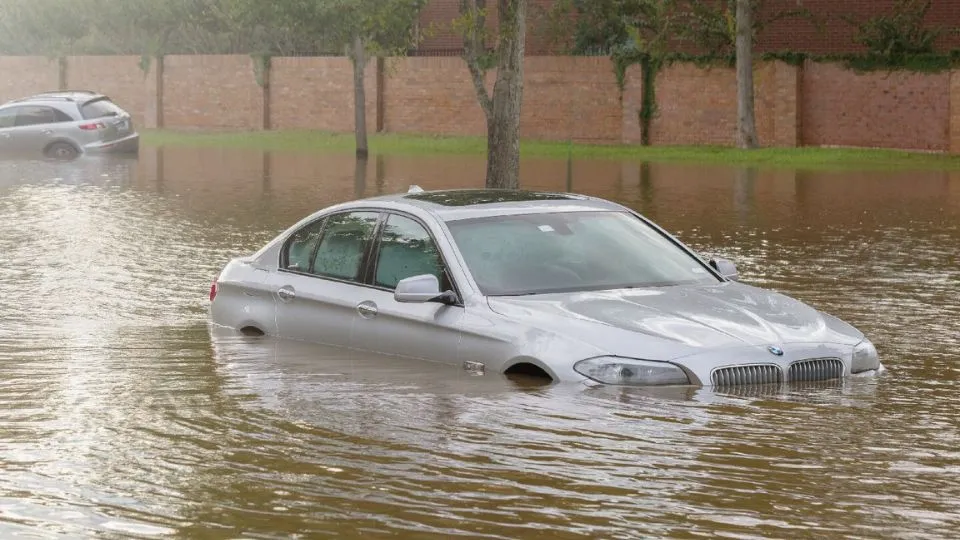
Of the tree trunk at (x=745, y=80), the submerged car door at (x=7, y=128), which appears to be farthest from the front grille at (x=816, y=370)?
the tree trunk at (x=745, y=80)

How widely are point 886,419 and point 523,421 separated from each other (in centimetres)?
180

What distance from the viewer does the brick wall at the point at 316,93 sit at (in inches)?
2219

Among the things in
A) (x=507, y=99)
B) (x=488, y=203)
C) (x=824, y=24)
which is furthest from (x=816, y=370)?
(x=824, y=24)

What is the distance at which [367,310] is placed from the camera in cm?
1075

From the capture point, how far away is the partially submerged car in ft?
31.2

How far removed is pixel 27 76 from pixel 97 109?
25085 millimetres

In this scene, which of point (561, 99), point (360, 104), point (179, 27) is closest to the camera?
point (360, 104)

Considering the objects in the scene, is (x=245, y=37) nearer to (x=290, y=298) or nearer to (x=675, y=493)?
(x=290, y=298)

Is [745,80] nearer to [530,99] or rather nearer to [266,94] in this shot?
[530,99]

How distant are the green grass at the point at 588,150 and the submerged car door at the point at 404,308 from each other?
30006 mm

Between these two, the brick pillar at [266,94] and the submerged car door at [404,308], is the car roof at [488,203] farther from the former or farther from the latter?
the brick pillar at [266,94]

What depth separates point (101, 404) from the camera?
10.0 m

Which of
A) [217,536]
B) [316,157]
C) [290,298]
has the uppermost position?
[316,157]

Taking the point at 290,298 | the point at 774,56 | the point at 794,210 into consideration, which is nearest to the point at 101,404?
the point at 290,298
